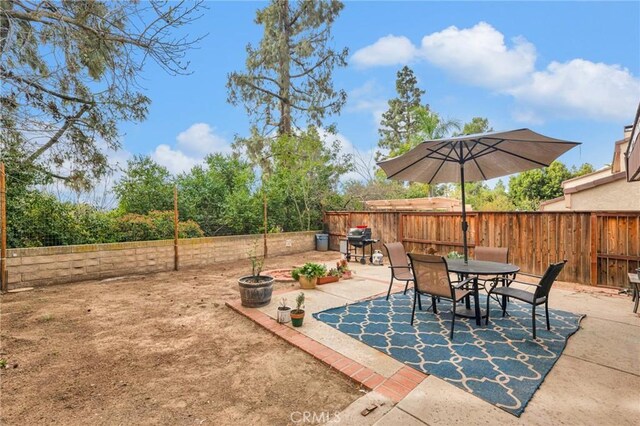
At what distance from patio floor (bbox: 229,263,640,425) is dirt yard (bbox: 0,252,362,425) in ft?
0.61

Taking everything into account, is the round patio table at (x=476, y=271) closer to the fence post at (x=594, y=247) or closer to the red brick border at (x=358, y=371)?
the red brick border at (x=358, y=371)

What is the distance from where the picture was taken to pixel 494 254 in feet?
14.4

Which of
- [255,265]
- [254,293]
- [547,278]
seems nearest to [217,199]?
[255,265]

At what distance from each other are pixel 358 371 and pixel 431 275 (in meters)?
1.45

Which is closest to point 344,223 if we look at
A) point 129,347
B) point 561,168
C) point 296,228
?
point 296,228

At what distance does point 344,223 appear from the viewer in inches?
400

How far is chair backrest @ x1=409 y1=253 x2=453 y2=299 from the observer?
3.19 metres

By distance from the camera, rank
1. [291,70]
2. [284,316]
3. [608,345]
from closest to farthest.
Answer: [608,345], [284,316], [291,70]

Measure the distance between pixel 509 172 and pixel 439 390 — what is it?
371 cm

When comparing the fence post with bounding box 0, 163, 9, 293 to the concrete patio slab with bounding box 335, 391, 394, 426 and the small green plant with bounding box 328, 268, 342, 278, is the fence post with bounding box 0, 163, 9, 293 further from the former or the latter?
the concrete patio slab with bounding box 335, 391, 394, 426

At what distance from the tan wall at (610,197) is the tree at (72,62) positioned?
10.00 metres

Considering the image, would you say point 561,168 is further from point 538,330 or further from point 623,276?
point 538,330

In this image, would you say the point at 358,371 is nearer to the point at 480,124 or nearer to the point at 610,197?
the point at 610,197

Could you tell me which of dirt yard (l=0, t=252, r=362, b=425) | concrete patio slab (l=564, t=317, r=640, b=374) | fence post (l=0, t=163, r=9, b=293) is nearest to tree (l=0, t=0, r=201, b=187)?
fence post (l=0, t=163, r=9, b=293)
